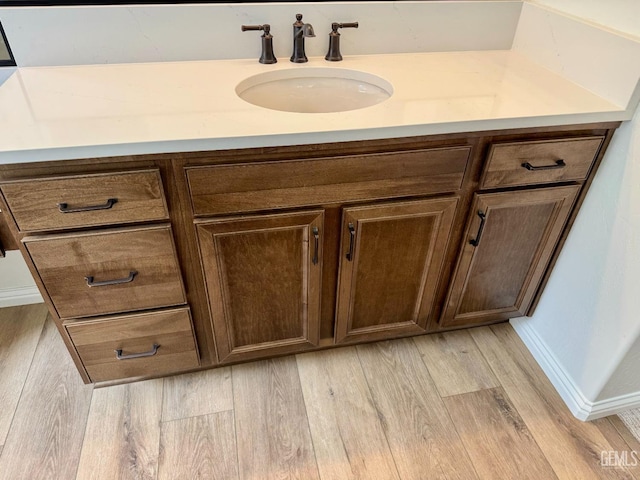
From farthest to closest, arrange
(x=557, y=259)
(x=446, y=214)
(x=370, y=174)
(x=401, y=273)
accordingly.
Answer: (x=557, y=259) < (x=401, y=273) < (x=446, y=214) < (x=370, y=174)

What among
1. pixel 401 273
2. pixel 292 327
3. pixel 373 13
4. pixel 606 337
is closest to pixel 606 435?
pixel 606 337

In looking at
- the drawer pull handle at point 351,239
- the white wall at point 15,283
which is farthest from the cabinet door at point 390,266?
the white wall at point 15,283

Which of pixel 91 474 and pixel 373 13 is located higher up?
pixel 373 13

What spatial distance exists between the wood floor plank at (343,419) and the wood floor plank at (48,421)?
696 mm

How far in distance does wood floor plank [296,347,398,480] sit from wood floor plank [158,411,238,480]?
0.25m

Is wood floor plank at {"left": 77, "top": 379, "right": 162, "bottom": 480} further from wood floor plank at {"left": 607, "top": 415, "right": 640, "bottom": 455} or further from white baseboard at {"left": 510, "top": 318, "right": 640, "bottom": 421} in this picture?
wood floor plank at {"left": 607, "top": 415, "right": 640, "bottom": 455}

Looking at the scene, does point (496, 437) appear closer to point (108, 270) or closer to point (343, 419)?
point (343, 419)

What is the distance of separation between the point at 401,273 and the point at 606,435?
817 mm

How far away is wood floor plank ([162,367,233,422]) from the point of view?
139 centimetres

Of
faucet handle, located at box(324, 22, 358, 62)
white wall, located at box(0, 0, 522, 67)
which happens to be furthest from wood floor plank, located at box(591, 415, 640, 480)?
faucet handle, located at box(324, 22, 358, 62)

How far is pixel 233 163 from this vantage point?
1011mm

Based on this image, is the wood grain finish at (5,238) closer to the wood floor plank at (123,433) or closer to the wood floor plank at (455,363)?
the wood floor plank at (123,433)

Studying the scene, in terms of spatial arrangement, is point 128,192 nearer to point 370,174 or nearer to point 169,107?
point 169,107

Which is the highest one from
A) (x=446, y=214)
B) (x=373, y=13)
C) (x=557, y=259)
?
(x=373, y=13)
